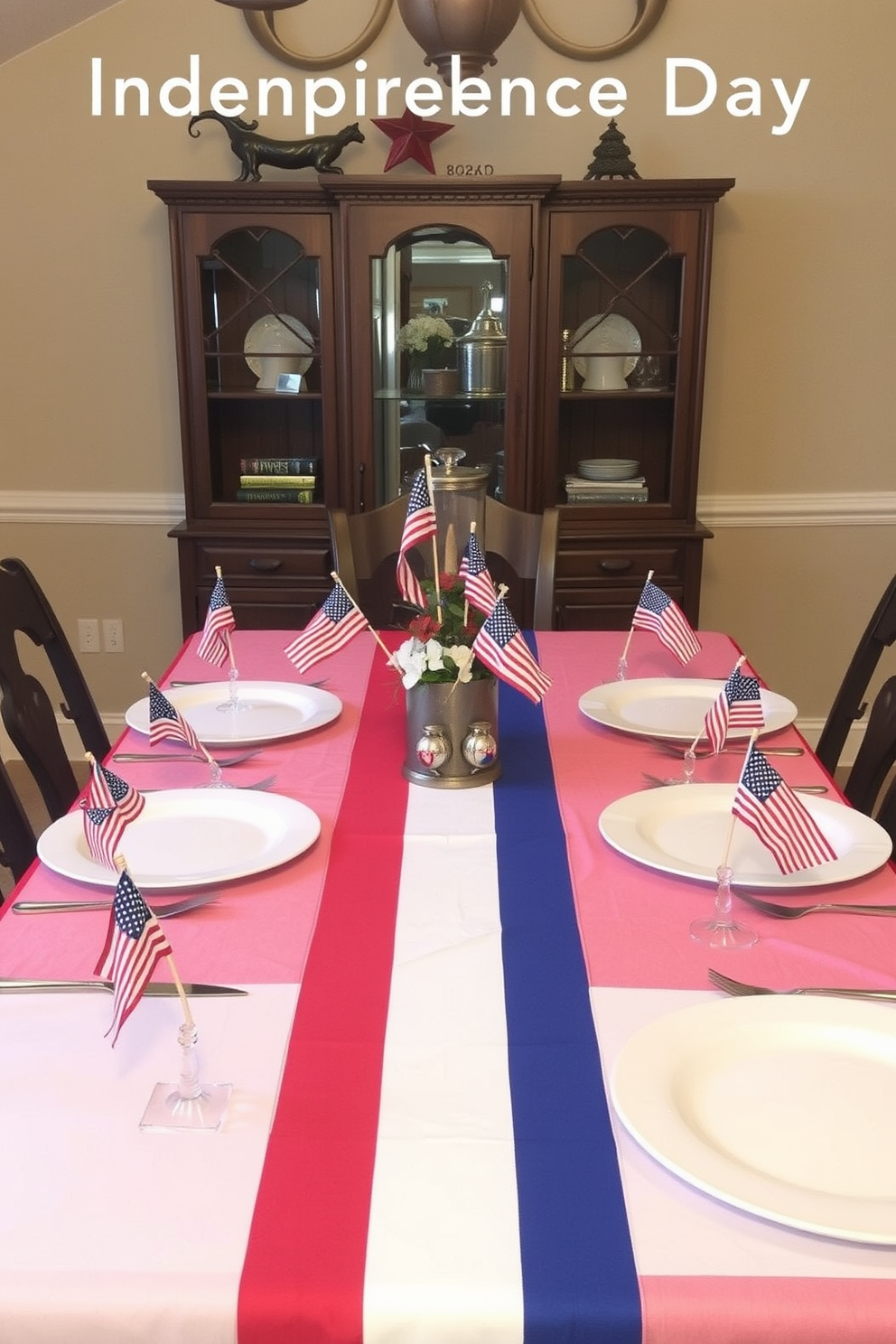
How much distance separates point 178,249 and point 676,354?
1264 millimetres

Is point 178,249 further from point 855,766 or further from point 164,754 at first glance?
point 855,766

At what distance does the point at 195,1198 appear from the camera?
78cm

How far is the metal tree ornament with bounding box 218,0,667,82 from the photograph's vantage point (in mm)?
2100

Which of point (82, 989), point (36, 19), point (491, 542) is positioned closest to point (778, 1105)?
point (82, 989)

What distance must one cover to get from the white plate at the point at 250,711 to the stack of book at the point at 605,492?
4.76ft

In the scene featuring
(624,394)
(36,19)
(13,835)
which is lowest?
(13,835)

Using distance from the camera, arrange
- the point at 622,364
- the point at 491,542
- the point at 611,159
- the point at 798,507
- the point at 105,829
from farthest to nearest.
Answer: the point at 798,507 < the point at 622,364 < the point at 611,159 < the point at 491,542 < the point at 105,829

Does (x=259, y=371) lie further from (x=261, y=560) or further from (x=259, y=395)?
(x=261, y=560)

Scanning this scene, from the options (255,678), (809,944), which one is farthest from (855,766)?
(255,678)

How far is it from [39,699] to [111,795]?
66 centimetres

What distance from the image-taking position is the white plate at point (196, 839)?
122cm

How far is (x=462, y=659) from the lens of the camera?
1415mm

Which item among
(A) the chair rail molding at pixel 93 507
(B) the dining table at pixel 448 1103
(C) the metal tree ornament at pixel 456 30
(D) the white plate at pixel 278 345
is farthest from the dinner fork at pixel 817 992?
(A) the chair rail molding at pixel 93 507

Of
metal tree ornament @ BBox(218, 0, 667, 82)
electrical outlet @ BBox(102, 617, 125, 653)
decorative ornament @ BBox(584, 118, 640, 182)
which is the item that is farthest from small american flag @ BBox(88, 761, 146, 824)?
electrical outlet @ BBox(102, 617, 125, 653)
